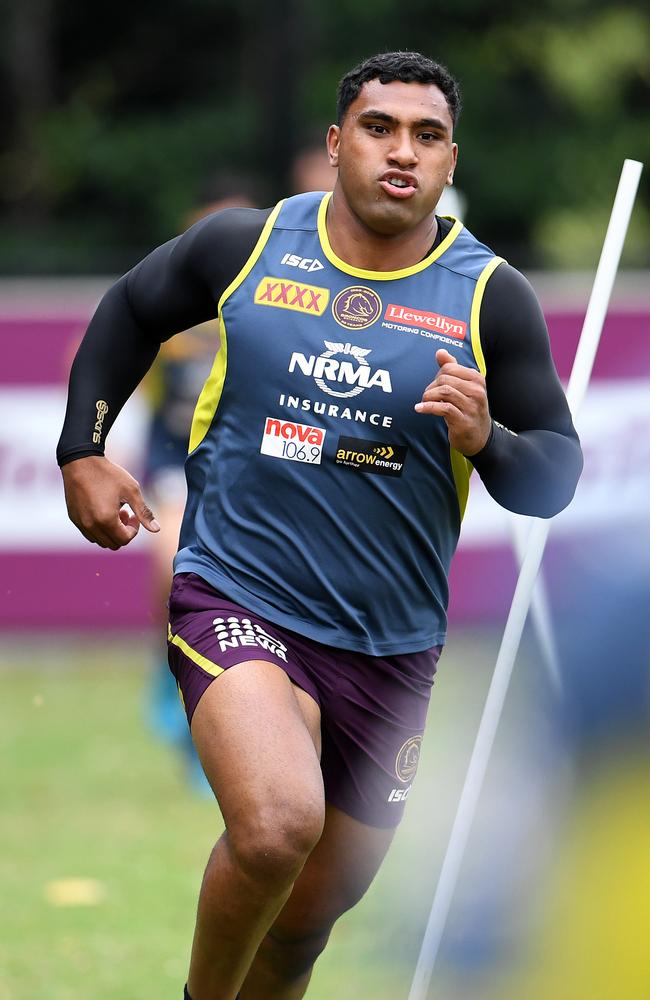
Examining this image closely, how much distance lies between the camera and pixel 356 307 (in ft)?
13.9

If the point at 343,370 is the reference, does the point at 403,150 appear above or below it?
above

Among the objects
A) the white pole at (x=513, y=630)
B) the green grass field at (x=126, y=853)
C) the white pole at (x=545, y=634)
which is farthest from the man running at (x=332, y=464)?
the green grass field at (x=126, y=853)

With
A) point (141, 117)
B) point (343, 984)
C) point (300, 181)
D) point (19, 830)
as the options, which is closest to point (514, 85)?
point (141, 117)

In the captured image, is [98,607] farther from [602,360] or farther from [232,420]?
[232,420]

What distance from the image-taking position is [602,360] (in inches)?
444

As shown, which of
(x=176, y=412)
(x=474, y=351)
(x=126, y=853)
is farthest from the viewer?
(x=176, y=412)

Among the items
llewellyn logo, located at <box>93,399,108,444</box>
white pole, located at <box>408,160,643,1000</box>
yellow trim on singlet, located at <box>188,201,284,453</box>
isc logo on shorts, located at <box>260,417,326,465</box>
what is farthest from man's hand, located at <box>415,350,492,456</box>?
llewellyn logo, located at <box>93,399,108,444</box>

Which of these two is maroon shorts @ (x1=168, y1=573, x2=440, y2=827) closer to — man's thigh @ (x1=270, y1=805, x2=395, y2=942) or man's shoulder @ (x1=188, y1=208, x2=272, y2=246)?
man's thigh @ (x1=270, y1=805, x2=395, y2=942)

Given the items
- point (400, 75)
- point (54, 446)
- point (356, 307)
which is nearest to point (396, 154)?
point (400, 75)

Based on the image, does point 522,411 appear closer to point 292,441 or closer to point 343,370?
point 343,370

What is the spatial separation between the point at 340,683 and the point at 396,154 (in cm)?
128

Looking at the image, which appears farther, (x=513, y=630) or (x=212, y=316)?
(x=513, y=630)

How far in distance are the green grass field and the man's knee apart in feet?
5.54

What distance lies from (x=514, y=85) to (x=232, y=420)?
65.1 feet
